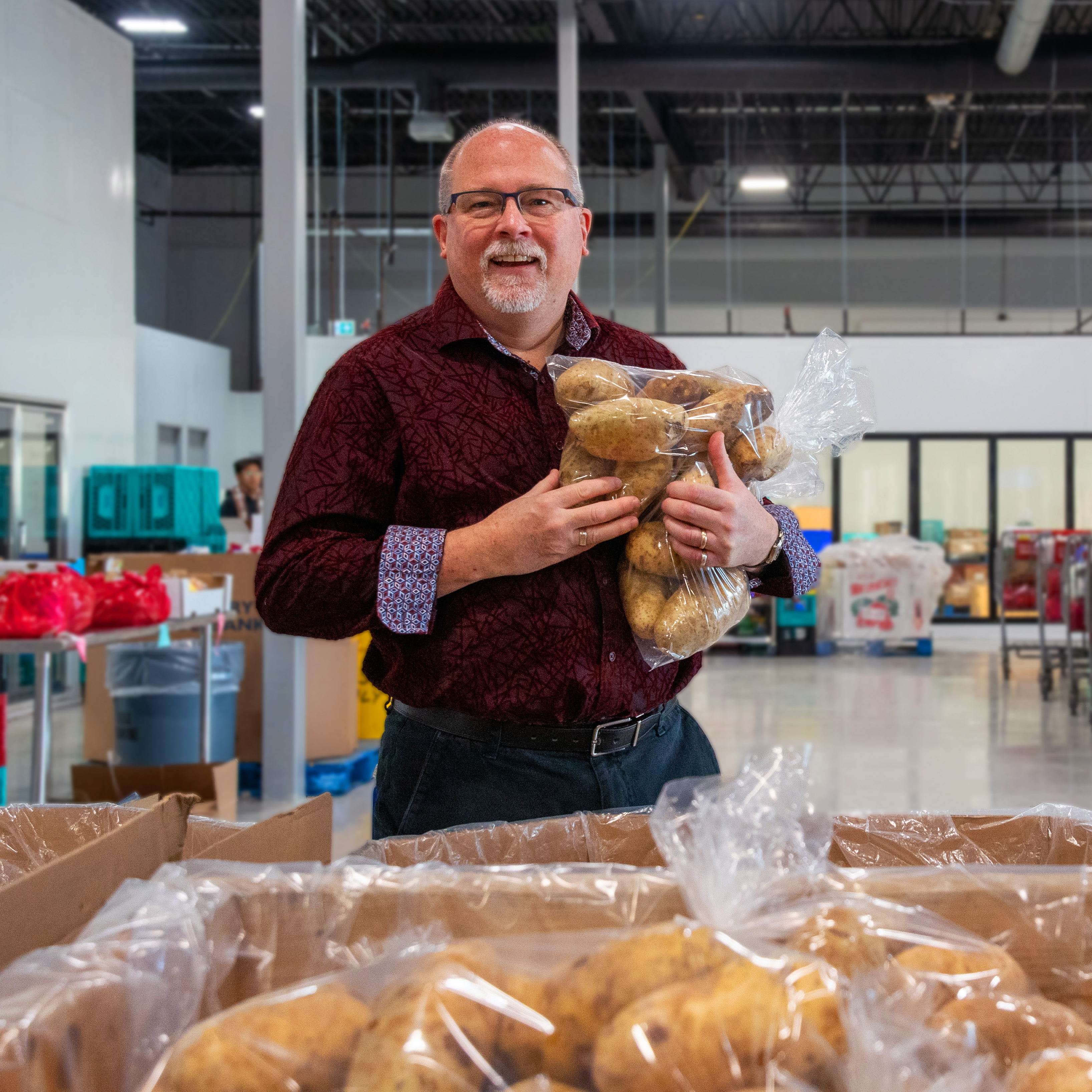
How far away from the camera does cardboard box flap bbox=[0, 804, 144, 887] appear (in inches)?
41.4

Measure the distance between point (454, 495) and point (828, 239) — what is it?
15.2 meters

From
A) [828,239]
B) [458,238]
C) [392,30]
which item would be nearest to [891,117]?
[828,239]

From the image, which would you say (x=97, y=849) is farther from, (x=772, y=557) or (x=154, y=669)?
(x=154, y=669)

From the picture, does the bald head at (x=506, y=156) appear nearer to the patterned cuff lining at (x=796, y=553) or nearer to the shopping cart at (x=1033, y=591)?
the patterned cuff lining at (x=796, y=553)

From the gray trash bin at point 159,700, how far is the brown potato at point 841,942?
412cm

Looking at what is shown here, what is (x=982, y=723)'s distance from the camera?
6.94 m

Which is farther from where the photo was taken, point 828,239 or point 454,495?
point 828,239

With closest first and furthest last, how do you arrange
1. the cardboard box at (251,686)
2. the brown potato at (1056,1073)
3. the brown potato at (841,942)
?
the brown potato at (1056,1073) < the brown potato at (841,942) < the cardboard box at (251,686)

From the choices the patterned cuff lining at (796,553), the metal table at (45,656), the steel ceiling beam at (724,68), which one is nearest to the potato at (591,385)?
the patterned cuff lining at (796,553)

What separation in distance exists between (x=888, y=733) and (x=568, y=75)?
4087 mm

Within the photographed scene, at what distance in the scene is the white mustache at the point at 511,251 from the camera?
135 centimetres

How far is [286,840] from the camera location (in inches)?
40.5

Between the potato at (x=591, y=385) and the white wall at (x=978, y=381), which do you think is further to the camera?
the white wall at (x=978, y=381)

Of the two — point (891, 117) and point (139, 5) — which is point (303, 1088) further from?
point (891, 117)
